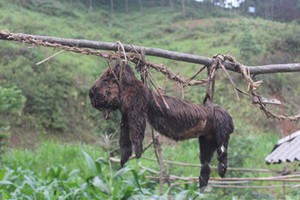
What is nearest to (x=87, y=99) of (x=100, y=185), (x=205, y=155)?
(x=100, y=185)

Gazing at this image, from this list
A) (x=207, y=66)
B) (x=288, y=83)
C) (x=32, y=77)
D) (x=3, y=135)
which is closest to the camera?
(x=207, y=66)

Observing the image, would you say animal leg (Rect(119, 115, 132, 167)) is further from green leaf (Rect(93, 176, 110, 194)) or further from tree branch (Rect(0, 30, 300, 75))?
green leaf (Rect(93, 176, 110, 194))

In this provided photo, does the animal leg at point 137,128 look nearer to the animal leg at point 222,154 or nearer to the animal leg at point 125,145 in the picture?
the animal leg at point 125,145

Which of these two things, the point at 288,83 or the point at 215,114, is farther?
the point at 288,83

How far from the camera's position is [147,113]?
919 mm

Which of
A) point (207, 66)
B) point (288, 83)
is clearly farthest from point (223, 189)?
point (288, 83)

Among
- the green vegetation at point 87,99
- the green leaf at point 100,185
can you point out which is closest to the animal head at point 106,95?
the green vegetation at point 87,99

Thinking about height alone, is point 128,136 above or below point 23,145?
above

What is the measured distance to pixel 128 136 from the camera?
3.14 feet

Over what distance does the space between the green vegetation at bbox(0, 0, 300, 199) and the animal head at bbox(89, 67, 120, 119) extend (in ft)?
0.60

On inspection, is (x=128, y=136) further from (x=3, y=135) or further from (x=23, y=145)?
(x=23, y=145)

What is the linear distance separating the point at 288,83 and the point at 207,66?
39.2 feet

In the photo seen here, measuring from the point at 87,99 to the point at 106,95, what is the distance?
9310 millimetres

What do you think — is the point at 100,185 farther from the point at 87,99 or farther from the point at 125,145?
the point at 87,99
